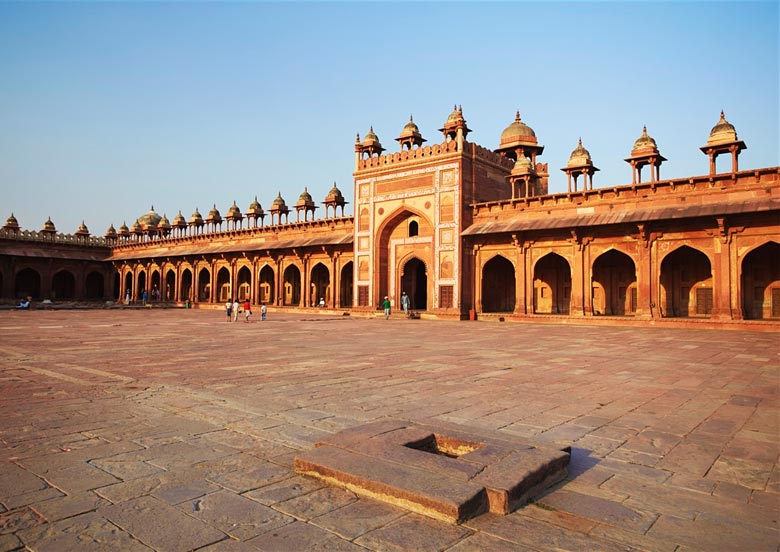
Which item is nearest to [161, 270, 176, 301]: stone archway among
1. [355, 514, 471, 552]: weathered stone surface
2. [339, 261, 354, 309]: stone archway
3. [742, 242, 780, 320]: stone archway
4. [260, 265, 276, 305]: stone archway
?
[260, 265, 276, 305]: stone archway

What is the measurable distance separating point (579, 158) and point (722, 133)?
21.7ft

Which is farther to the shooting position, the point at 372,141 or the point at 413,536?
the point at 372,141

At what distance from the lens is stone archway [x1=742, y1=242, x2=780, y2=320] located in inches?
832

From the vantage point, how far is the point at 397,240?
100 feet

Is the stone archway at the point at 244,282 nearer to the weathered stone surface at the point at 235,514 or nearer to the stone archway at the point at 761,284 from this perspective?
the stone archway at the point at 761,284

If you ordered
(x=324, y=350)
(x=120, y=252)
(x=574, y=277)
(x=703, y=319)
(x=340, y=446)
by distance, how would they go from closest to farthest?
1. (x=340, y=446)
2. (x=324, y=350)
3. (x=703, y=319)
4. (x=574, y=277)
5. (x=120, y=252)

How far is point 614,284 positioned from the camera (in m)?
25.3

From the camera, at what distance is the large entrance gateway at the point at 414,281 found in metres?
31.3

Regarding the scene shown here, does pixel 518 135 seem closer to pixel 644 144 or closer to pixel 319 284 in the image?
pixel 644 144

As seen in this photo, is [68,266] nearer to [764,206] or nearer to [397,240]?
[397,240]

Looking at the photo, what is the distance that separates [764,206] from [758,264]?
3644mm

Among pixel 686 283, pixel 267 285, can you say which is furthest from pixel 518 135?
pixel 267 285

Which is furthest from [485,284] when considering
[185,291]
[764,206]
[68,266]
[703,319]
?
[68,266]

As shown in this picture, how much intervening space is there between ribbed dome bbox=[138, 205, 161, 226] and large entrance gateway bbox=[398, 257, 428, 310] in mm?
37614
